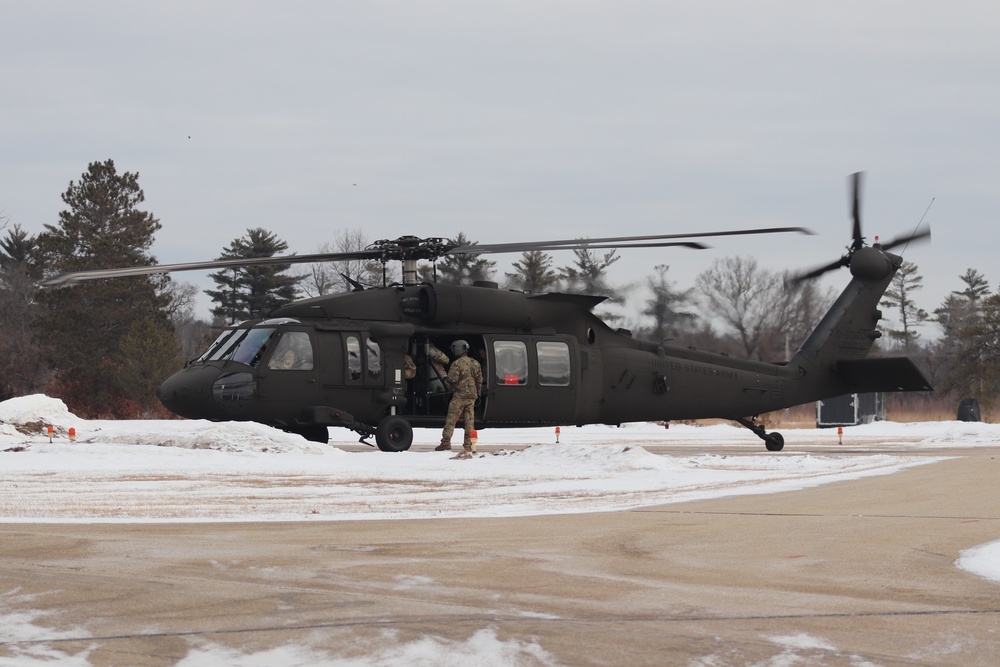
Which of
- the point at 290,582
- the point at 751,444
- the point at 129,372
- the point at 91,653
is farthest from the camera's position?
the point at 129,372

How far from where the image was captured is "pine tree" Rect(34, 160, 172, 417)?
54000mm

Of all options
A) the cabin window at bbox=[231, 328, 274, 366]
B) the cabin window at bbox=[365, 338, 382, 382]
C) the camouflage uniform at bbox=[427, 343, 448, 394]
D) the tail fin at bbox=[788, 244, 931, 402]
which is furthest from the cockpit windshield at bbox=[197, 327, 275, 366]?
the tail fin at bbox=[788, 244, 931, 402]

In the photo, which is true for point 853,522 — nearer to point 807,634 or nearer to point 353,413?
point 807,634

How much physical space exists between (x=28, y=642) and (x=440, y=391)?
16750 millimetres

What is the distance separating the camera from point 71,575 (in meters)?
6.22

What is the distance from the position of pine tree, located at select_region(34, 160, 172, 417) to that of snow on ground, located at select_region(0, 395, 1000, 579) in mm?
32084

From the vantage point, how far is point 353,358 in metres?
20.3

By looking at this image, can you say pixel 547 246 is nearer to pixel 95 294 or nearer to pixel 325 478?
pixel 325 478

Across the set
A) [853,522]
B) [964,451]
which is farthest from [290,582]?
[964,451]

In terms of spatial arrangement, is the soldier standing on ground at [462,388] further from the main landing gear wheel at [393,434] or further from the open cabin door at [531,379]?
the open cabin door at [531,379]

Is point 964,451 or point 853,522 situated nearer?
point 853,522

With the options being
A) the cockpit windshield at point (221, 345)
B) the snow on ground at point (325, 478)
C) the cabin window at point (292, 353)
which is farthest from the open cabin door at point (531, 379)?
the cockpit windshield at point (221, 345)

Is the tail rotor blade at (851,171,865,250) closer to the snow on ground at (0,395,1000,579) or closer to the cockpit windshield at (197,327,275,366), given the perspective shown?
the snow on ground at (0,395,1000,579)

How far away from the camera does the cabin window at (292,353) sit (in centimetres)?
1964
